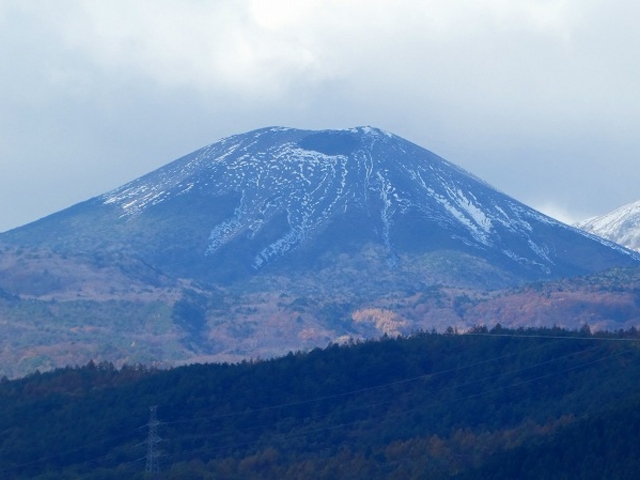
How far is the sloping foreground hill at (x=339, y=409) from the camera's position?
278 ft

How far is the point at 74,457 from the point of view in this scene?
3625 inches

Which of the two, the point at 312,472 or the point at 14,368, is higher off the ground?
the point at 14,368

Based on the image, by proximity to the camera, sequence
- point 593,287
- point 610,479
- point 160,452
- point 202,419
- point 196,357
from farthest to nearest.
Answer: point 593,287 < point 196,357 < point 202,419 < point 160,452 < point 610,479

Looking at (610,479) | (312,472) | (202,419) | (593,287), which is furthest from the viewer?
(593,287)

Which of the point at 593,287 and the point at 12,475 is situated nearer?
the point at 12,475

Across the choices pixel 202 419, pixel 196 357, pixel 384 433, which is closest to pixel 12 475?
pixel 202 419

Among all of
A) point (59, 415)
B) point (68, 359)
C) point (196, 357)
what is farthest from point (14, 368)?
point (59, 415)

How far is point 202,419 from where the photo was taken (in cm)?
9769

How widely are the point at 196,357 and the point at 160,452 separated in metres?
91.3

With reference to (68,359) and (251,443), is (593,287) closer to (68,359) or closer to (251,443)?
(68,359)

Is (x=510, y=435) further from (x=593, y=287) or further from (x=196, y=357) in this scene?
(x=593, y=287)

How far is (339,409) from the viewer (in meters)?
101

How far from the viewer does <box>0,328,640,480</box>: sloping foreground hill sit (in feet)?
278

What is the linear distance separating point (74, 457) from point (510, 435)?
24.6 m
